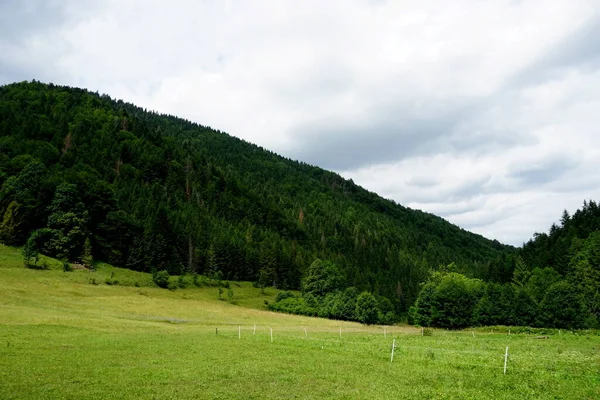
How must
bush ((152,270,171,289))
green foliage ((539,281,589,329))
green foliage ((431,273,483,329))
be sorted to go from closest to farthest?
green foliage ((539,281,589,329)), bush ((152,270,171,289)), green foliage ((431,273,483,329))

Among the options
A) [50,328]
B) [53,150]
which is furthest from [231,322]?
[53,150]

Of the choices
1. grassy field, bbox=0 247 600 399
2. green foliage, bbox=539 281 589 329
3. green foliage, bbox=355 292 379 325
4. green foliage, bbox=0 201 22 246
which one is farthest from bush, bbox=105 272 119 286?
green foliage, bbox=539 281 589 329

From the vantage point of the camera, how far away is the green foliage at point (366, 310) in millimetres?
123125

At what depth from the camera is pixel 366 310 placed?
407 ft

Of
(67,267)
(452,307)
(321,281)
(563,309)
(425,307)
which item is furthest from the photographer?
(321,281)

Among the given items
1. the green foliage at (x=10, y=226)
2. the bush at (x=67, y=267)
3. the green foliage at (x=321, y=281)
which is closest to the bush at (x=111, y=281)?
the bush at (x=67, y=267)

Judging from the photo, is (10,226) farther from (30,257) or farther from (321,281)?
(321,281)

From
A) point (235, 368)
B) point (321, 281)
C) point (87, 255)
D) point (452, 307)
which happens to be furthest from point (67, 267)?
point (452, 307)

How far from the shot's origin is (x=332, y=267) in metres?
151

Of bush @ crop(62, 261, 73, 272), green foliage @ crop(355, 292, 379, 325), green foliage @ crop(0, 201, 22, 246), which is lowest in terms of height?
green foliage @ crop(355, 292, 379, 325)

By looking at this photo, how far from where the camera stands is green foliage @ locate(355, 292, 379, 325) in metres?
123

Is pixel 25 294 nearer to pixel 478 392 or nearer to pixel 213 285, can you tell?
pixel 213 285

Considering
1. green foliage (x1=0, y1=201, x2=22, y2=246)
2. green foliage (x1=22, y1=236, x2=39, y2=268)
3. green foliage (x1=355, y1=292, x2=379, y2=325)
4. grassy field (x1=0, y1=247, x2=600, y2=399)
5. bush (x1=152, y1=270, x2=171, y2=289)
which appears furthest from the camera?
green foliage (x1=355, y1=292, x2=379, y2=325)

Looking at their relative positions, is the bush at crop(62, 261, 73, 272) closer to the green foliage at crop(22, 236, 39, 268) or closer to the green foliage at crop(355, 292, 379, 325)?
the green foliage at crop(22, 236, 39, 268)
